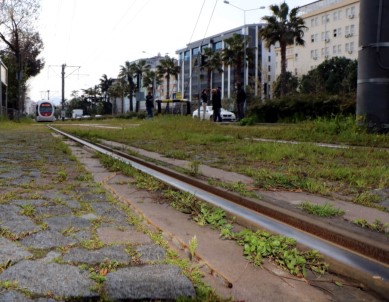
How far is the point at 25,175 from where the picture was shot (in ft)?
19.0

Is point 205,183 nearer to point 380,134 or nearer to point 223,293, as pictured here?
point 223,293

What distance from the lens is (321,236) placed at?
10.2 feet

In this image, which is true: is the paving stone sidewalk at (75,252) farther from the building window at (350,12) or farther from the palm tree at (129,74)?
the palm tree at (129,74)

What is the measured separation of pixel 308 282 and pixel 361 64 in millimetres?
8778

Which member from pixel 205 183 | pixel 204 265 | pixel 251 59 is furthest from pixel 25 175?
pixel 251 59

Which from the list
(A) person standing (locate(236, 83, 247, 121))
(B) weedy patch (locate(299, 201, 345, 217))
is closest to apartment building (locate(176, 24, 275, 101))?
(A) person standing (locate(236, 83, 247, 121))

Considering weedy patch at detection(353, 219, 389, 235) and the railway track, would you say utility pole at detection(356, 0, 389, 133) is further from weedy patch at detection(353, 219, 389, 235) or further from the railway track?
weedy patch at detection(353, 219, 389, 235)

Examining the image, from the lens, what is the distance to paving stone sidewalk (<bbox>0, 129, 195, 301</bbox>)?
2219 millimetres

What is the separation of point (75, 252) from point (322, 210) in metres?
1.96

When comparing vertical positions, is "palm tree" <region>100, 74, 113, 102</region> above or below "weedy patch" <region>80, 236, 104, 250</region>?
above

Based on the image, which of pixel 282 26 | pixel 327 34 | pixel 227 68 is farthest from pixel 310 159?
pixel 227 68

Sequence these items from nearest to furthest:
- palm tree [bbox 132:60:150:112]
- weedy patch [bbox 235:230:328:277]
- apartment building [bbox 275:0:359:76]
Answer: weedy patch [bbox 235:230:328:277]
apartment building [bbox 275:0:359:76]
palm tree [bbox 132:60:150:112]

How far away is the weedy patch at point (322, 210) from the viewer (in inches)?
139

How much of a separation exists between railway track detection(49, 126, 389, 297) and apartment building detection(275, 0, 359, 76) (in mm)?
88526
